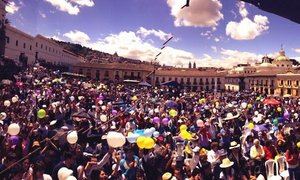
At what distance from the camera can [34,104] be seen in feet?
57.7

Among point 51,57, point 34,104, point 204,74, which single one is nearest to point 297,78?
point 204,74

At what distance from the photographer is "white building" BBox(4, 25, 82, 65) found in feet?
176

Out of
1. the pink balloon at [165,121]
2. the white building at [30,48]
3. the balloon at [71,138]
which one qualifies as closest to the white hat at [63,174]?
the balloon at [71,138]

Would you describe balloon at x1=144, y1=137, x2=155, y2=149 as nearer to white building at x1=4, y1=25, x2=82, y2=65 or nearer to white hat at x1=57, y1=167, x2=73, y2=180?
white hat at x1=57, y1=167, x2=73, y2=180

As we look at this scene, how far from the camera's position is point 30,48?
64.5 meters

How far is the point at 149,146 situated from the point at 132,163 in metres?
0.92

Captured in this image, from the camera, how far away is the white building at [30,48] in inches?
2113

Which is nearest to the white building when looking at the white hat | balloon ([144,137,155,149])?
balloon ([144,137,155,149])

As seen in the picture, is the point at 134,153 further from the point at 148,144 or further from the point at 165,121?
the point at 165,121

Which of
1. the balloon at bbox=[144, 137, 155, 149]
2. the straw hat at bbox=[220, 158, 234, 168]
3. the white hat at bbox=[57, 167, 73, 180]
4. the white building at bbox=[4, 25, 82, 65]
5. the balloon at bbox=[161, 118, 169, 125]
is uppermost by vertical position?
the white building at bbox=[4, 25, 82, 65]

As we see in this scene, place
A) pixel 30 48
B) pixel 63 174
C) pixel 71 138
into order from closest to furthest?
pixel 63 174, pixel 71 138, pixel 30 48

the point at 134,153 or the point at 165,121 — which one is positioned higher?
the point at 165,121

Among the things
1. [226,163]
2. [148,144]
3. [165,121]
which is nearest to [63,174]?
[148,144]

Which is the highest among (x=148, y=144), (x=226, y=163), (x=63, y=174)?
(x=148, y=144)
